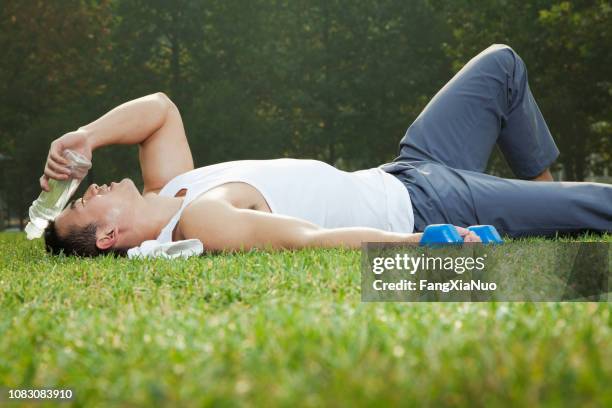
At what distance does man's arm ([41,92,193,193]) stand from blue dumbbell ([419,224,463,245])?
85.6 inches

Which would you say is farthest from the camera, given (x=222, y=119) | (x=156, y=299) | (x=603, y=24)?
(x=222, y=119)

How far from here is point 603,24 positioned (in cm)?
1920

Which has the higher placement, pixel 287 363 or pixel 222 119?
pixel 287 363

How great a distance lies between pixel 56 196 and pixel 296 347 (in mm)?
3604

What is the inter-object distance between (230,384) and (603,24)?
1960 centimetres

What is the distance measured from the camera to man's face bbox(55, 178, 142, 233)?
16.0ft

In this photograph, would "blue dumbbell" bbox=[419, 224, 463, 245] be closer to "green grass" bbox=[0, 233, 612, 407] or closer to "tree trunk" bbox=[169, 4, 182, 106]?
"green grass" bbox=[0, 233, 612, 407]

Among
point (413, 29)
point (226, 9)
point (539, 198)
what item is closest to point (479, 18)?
point (413, 29)

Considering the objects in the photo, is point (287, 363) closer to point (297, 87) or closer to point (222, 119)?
point (222, 119)

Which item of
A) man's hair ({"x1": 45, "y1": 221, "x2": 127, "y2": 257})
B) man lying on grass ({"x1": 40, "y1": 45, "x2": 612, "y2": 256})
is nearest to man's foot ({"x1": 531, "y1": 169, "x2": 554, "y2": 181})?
man lying on grass ({"x1": 40, "y1": 45, "x2": 612, "y2": 256})

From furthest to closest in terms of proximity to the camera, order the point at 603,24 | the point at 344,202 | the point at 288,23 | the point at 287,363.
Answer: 1. the point at 288,23
2. the point at 603,24
3. the point at 344,202
4. the point at 287,363

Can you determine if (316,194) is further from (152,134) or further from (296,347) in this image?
(296,347)

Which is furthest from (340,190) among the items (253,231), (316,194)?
(253,231)

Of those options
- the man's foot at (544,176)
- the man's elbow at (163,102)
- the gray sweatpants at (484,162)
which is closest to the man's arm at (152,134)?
the man's elbow at (163,102)
